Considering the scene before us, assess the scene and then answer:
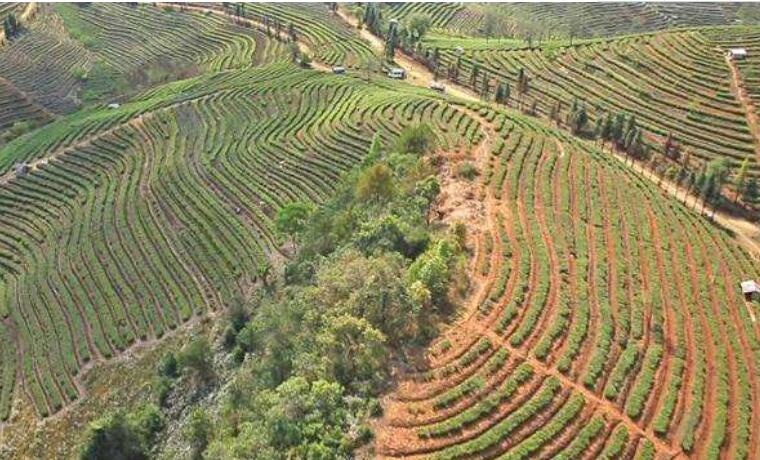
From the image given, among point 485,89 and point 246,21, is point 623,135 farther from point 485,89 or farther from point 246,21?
point 246,21

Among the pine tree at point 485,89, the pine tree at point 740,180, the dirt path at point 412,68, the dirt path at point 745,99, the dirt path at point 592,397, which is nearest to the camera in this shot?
the dirt path at point 592,397

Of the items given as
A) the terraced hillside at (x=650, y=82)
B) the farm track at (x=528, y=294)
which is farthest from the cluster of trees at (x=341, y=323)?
the terraced hillside at (x=650, y=82)

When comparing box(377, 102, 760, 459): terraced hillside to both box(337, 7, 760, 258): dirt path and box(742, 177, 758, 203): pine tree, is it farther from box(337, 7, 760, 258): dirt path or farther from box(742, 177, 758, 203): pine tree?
box(742, 177, 758, 203): pine tree

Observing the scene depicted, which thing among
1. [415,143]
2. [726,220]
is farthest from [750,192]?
[415,143]

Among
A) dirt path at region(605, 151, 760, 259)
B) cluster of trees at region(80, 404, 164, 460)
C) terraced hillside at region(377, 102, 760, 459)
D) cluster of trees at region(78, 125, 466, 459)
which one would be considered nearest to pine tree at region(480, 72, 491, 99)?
dirt path at region(605, 151, 760, 259)

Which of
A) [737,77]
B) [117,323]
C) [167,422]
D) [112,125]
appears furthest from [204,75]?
[737,77]

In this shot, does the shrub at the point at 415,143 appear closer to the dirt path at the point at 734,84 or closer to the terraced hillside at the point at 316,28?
the dirt path at the point at 734,84

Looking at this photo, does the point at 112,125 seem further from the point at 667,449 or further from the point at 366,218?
the point at 667,449
